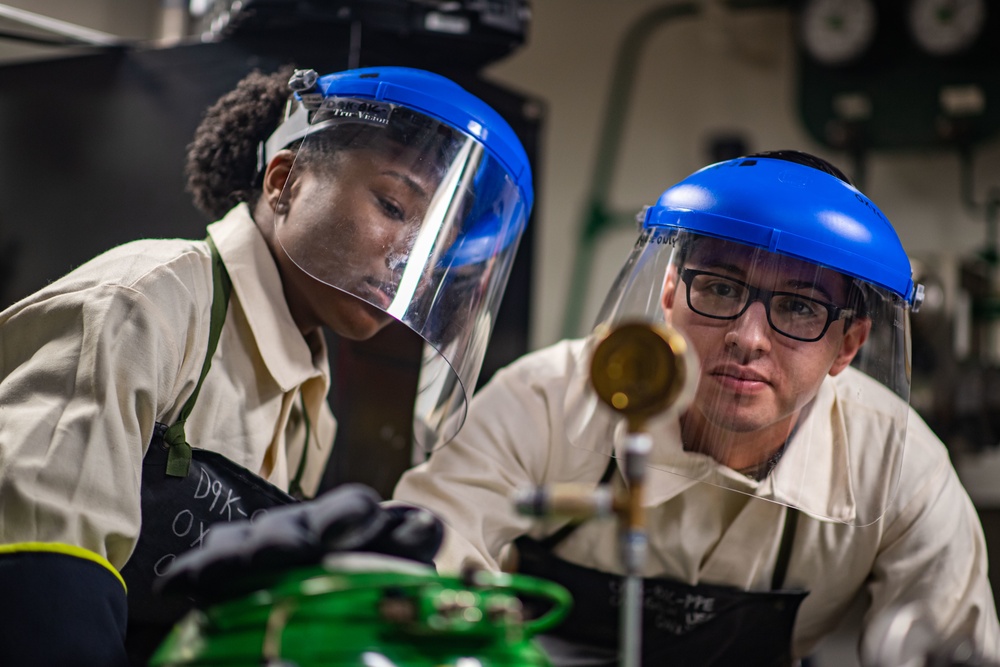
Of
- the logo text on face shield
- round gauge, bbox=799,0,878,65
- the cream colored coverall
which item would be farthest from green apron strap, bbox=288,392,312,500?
round gauge, bbox=799,0,878,65

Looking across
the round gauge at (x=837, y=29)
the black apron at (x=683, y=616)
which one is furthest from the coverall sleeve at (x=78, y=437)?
the round gauge at (x=837, y=29)

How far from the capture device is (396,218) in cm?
144

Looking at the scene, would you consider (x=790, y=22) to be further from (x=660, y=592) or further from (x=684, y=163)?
(x=660, y=592)

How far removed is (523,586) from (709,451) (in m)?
0.87

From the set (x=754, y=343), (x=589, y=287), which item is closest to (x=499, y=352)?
(x=754, y=343)

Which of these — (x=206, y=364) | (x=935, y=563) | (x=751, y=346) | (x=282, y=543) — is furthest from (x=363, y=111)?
(x=935, y=563)

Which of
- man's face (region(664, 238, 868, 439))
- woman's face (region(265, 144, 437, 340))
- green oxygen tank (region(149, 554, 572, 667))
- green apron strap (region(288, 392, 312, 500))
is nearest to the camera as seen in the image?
green oxygen tank (region(149, 554, 572, 667))

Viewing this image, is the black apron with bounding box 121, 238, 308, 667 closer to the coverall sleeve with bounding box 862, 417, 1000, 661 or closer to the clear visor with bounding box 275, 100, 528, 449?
the clear visor with bounding box 275, 100, 528, 449

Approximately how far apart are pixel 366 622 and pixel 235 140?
954 mm

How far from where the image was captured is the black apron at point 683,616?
1712mm

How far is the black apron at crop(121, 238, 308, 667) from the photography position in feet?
4.22

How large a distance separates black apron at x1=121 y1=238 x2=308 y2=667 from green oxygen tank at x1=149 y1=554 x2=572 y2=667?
1.61ft

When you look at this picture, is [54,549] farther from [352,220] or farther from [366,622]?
[352,220]

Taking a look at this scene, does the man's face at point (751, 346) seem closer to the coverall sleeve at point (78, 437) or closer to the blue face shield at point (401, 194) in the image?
the blue face shield at point (401, 194)
